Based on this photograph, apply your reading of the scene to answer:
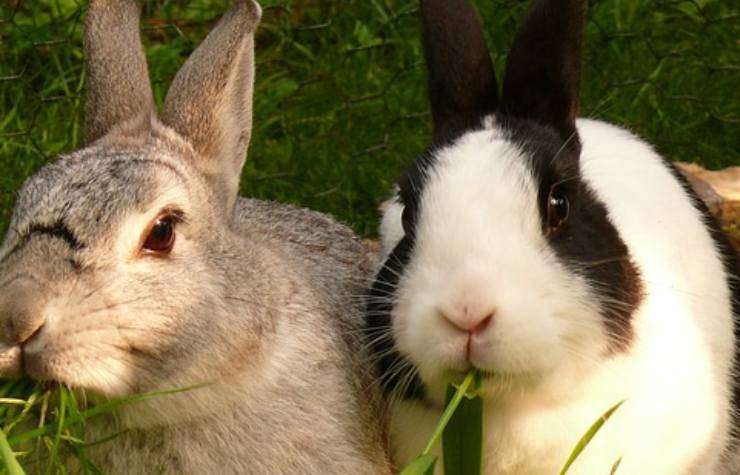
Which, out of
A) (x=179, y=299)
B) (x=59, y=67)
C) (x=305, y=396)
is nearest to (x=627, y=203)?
(x=305, y=396)

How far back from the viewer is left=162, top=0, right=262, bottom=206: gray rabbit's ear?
3432mm

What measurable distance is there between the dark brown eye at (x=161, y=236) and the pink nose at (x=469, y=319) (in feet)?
1.75

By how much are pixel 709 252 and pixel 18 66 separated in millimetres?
2572

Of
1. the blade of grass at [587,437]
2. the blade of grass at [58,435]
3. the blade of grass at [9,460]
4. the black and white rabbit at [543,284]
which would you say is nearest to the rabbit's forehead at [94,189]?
the blade of grass at [58,435]

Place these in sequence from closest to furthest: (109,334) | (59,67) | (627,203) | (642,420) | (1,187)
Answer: (109,334)
(642,420)
(627,203)
(1,187)
(59,67)

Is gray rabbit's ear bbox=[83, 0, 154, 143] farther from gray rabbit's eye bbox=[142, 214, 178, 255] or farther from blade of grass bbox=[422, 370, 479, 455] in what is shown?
blade of grass bbox=[422, 370, 479, 455]

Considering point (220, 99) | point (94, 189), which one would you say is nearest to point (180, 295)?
point (94, 189)

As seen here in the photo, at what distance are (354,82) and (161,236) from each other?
7.84 feet

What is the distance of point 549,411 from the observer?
3303mm

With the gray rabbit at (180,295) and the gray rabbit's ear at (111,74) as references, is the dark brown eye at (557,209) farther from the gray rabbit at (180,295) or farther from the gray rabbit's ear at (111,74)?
the gray rabbit's ear at (111,74)

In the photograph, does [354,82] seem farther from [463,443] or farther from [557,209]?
[463,443]

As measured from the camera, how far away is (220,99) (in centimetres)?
344

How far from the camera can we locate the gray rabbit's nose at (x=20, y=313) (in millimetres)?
2867

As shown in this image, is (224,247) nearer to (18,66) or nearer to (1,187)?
(1,187)
